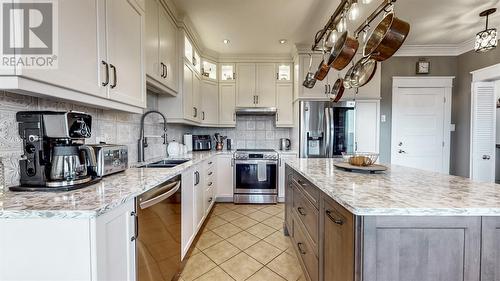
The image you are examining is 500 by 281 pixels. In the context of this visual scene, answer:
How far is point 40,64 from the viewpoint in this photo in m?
0.82

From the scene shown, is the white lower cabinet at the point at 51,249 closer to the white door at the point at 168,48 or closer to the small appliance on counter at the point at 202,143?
the white door at the point at 168,48

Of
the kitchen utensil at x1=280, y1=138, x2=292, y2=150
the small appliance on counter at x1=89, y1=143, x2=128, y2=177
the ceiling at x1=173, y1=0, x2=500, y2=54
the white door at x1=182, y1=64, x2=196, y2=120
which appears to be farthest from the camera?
the kitchen utensil at x1=280, y1=138, x2=292, y2=150

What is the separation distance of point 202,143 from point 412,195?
3164 millimetres

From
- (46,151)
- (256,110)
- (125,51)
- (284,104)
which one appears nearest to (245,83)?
(256,110)

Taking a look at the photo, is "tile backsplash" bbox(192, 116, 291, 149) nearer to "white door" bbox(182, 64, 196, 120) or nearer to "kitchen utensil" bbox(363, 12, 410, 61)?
"white door" bbox(182, 64, 196, 120)

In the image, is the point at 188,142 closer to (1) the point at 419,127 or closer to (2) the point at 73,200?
(2) the point at 73,200

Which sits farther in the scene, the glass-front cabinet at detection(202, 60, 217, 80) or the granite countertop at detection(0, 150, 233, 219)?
the glass-front cabinet at detection(202, 60, 217, 80)

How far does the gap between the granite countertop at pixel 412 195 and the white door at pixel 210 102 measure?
2.66 m

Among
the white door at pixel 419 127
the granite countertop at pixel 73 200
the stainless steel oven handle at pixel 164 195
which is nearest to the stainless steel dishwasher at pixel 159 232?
the stainless steel oven handle at pixel 164 195

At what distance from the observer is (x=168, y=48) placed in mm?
2299

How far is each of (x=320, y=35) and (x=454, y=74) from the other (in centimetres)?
301

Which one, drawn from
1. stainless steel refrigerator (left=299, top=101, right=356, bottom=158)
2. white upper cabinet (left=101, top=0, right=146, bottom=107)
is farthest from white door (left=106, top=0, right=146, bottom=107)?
stainless steel refrigerator (left=299, top=101, right=356, bottom=158)

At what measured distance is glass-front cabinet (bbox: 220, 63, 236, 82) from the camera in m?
3.88

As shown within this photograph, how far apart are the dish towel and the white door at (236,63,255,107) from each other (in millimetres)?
1090
